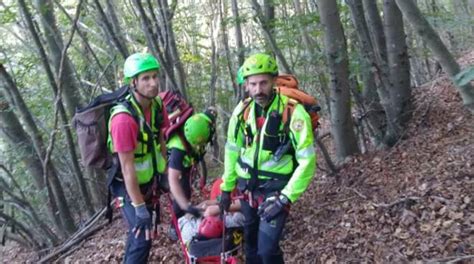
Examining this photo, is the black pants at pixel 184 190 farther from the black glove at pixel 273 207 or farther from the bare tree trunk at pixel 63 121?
the bare tree trunk at pixel 63 121

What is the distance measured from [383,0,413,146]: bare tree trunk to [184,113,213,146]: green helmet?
9.85 feet

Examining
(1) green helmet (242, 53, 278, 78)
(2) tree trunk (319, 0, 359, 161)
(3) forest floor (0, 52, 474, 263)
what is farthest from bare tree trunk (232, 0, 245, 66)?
(1) green helmet (242, 53, 278, 78)

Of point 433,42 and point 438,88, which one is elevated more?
point 433,42

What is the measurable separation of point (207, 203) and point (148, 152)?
1022 millimetres

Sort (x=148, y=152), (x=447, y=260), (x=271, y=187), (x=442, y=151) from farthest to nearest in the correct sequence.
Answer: (x=442, y=151)
(x=148, y=152)
(x=271, y=187)
(x=447, y=260)

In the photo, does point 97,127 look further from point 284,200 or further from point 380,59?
point 380,59

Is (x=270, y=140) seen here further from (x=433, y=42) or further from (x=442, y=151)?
(x=442, y=151)

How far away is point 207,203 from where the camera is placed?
217 inches

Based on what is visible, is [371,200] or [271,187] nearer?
[271,187]

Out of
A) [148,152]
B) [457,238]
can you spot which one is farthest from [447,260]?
[148,152]

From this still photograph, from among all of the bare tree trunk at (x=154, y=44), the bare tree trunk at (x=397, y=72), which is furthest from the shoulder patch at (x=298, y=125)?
the bare tree trunk at (x=154, y=44)

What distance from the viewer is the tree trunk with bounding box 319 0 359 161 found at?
631cm

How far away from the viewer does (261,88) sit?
452 centimetres

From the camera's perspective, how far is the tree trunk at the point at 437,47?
150 inches
